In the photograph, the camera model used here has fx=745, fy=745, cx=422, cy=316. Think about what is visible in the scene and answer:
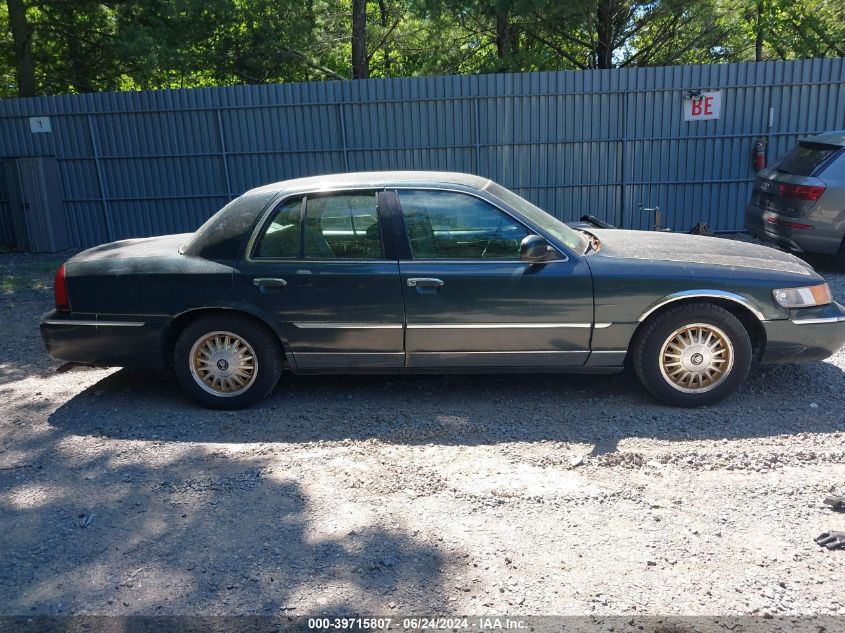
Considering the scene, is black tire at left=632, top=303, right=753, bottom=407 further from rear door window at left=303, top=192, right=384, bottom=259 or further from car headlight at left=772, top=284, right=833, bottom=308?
rear door window at left=303, top=192, right=384, bottom=259

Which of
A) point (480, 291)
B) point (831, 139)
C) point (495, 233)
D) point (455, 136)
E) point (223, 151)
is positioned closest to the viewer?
point (480, 291)

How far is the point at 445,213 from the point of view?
505 cm

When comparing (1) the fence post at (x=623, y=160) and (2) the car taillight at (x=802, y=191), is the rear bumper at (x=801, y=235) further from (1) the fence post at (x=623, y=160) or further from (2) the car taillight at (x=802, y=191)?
(1) the fence post at (x=623, y=160)

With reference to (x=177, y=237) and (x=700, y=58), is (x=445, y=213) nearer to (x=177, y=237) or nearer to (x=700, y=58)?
(x=177, y=237)

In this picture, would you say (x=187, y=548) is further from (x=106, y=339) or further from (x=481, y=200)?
(x=481, y=200)

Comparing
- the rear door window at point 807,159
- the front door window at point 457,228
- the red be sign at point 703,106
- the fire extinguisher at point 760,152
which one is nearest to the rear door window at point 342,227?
the front door window at point 457,228

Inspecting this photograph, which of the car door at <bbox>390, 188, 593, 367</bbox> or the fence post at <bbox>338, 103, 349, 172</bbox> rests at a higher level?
the fence post at <bbox>338, 103, 349, 172</bbox>

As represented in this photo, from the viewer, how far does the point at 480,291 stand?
4891 mm

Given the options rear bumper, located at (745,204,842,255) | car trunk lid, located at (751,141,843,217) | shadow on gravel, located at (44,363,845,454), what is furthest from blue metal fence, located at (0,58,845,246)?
shadow on gravel, located at (44,363,845,454)

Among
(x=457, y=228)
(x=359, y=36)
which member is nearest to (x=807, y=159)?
(x=457, y=228)

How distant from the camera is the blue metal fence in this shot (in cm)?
1171

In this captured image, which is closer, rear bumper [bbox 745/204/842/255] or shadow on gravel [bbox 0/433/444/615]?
shadow on gravel [bbox 0/433/444/615]

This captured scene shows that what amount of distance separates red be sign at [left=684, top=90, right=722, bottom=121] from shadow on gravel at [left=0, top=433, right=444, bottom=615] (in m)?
9.91

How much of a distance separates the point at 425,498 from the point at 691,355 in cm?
215
